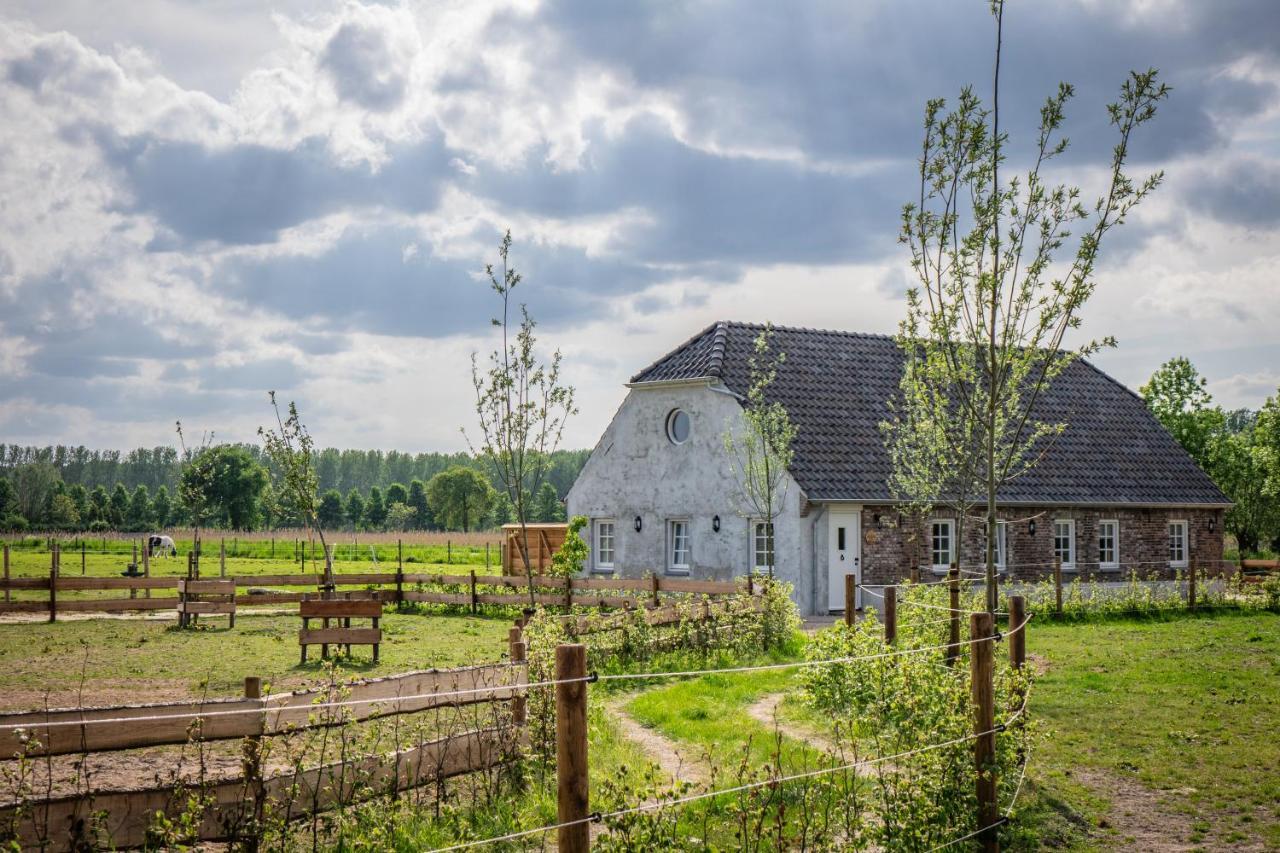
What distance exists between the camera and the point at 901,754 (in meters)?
8.20

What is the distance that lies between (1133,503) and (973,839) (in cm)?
2629

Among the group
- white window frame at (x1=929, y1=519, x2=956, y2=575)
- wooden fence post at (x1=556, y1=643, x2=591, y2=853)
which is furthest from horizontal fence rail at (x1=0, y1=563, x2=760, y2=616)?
wooden fence post at (x1=556, y1=643, x2=591, y2=853)

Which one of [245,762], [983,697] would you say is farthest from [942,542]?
[245,762]

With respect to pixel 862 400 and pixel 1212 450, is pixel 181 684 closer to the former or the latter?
pixel 862 400

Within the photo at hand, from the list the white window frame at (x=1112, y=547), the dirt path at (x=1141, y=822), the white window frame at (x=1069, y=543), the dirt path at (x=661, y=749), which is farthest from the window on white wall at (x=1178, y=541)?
the dirt path at (x=1141, y=822)

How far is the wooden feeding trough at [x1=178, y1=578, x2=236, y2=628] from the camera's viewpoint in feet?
85.7

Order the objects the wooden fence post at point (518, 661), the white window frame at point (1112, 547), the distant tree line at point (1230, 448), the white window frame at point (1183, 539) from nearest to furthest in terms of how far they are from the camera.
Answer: the wooden fence post at point (518, 661)
the white window frame at point (1112, 547)
the white window frame at point (1183, 539)
the distant tree line at point (1230, 448)

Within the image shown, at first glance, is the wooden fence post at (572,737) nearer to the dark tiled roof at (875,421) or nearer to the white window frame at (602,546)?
the dark tiled roof at (875,421)

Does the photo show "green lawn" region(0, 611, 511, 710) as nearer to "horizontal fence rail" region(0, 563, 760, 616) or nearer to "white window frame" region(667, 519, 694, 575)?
"horizontal fence rail" region(0, 563, 760, 616)

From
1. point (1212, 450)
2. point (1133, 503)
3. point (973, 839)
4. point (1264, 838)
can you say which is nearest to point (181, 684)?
point (973, 839)

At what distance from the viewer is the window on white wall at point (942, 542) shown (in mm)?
28922

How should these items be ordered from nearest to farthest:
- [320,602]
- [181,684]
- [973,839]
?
[973,839] → [181,684] → [320,602]

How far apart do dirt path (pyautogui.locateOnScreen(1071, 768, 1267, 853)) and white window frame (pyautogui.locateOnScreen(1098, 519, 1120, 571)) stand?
2240cm

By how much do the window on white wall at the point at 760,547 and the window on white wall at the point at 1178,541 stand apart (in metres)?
13.6
